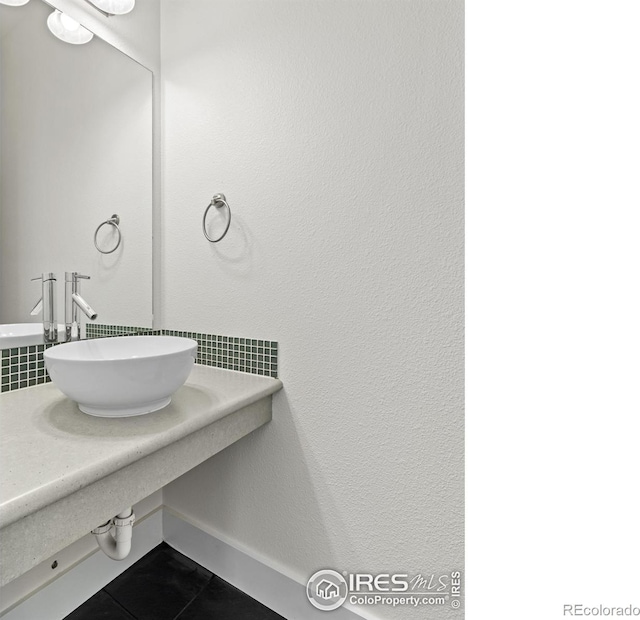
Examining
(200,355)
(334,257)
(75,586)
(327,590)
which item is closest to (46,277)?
(200,355)

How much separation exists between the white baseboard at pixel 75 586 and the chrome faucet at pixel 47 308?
79cm

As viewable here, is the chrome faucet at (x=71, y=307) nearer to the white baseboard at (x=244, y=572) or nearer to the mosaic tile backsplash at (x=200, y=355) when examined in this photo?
the mosaic tile backsplash at (x=200, y=355)

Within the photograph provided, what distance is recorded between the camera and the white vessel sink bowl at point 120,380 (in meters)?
0.82

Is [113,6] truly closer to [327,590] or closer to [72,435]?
[72,435]

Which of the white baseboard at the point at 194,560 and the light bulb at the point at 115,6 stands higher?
the light bulb at the point at 115,6

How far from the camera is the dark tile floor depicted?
1.22 m

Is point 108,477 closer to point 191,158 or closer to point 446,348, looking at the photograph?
point 446,348

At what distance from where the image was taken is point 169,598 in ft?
4.20

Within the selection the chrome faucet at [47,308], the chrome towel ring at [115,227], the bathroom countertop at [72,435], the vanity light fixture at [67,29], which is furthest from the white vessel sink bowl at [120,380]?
the vanity light fixture at [67,29]

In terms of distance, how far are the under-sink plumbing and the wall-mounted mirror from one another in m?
0.67

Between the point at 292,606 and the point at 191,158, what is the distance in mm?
1662

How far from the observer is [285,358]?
124cm

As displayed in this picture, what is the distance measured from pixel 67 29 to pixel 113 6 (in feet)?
0.67
